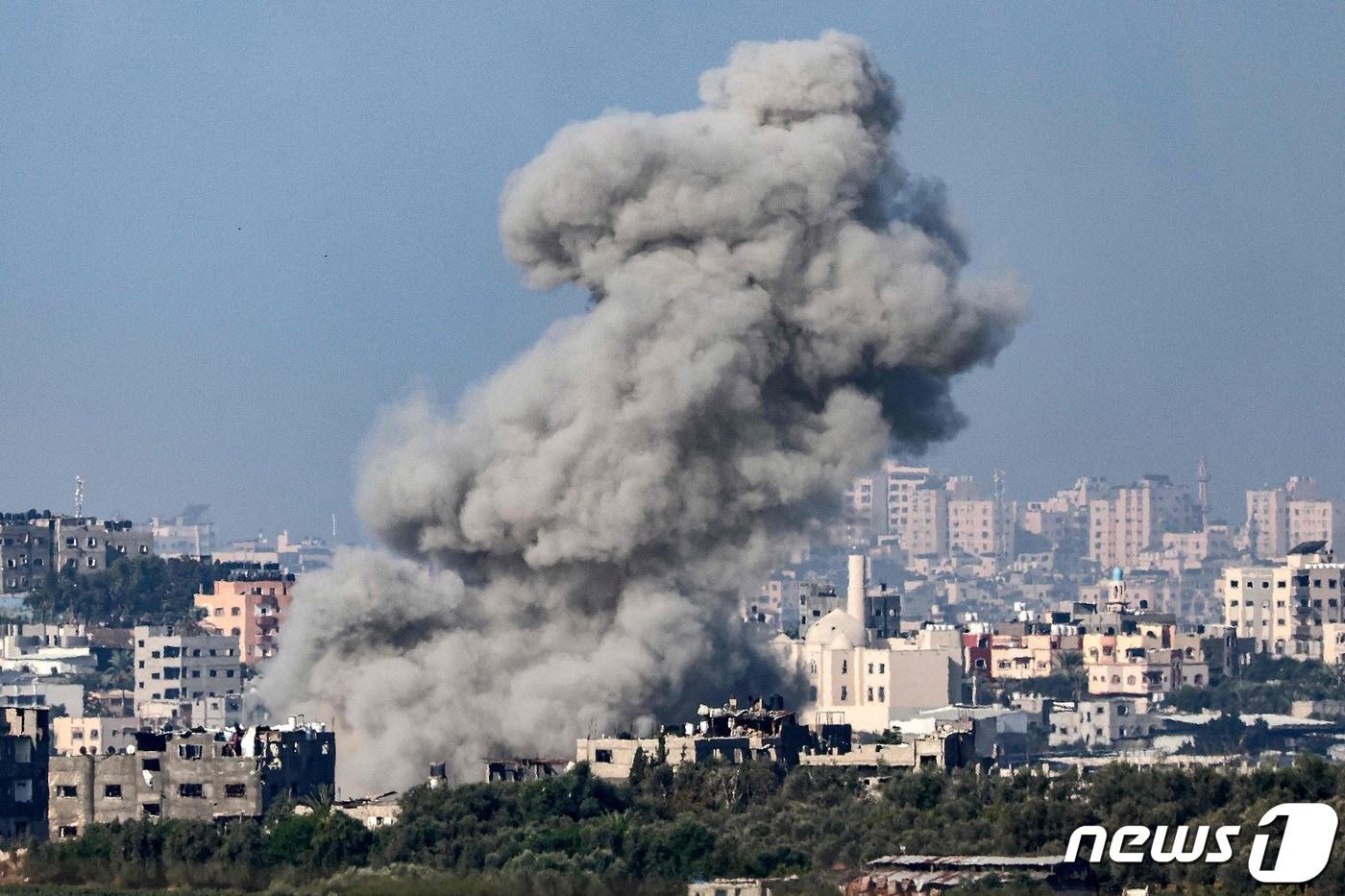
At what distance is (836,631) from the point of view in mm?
82750

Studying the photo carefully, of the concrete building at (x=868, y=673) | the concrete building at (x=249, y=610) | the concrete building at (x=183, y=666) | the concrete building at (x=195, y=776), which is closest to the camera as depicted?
the concrete building at (x=195, y=776)

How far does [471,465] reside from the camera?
51.7 m

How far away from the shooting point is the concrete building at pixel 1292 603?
108000mm

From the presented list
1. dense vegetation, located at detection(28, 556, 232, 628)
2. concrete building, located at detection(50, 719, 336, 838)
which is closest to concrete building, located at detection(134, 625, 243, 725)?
dense vegetation, located at detection(28, 556, 232, 628)

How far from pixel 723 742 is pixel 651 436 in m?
4.04

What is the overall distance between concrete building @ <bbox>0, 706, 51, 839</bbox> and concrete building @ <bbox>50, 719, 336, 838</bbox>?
56 centimetres

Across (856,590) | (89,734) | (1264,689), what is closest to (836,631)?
(856,590)

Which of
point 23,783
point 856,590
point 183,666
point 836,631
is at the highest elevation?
point 856,590

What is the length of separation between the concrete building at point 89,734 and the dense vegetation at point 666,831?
29.1 meters

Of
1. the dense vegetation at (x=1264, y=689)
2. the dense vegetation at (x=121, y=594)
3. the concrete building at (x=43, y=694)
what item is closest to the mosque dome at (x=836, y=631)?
the dense vegetation at (x=1264, y=689)

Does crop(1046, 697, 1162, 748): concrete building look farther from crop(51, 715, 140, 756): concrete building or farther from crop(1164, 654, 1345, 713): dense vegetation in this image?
crop(51, 715, 140, 756): concrete building

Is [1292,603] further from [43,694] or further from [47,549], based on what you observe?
[43,694]

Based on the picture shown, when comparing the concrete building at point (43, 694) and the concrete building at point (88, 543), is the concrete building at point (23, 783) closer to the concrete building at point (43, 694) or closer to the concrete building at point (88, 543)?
the concrete building at point (43, 694)

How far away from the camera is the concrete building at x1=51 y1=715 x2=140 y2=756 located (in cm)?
7656
